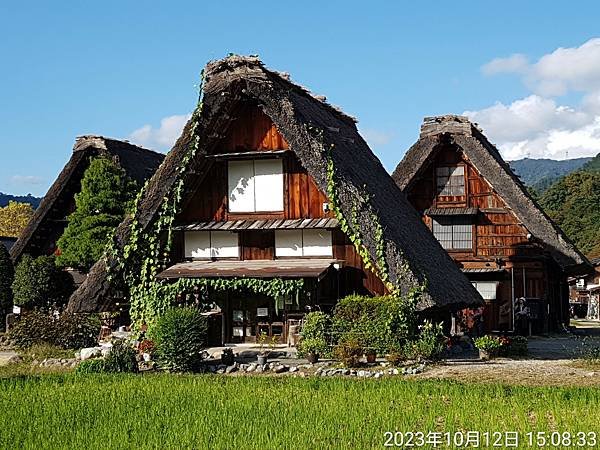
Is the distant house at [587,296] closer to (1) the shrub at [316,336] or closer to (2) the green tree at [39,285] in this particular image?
(2) the green tree at [39,285]

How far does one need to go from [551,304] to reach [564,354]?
434 inches

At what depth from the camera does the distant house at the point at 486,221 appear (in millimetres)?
28797

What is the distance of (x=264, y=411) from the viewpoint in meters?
11.5

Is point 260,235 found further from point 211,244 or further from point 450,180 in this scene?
point 450,180

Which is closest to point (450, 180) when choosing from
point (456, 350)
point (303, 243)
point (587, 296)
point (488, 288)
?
point (488, 288)

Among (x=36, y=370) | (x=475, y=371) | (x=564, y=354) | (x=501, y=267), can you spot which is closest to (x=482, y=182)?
(x=501, y=267)

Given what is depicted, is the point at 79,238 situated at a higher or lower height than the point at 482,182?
lower

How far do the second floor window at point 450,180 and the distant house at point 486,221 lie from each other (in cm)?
4

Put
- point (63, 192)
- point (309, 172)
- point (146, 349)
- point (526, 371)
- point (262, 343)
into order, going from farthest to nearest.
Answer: point (63, 192) → point (262, 343) → point (309, 172) → point (146, 349) → point (526, 371)

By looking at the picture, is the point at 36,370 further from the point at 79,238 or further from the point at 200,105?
the point at 79,238

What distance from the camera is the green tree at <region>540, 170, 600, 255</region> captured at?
2795 inches

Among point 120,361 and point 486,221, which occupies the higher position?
point 486,221

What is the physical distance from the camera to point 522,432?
9.66 m

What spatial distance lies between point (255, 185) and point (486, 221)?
11.2 meters
